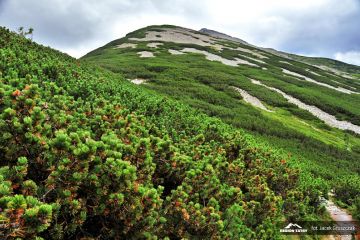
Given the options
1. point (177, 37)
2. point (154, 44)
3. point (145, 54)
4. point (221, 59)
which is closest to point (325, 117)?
point (221, 59)

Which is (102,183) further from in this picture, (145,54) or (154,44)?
(154,44)

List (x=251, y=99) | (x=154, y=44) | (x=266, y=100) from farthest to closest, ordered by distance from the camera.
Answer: (x=154, y=44) < (x=266, y=100) < (x=251, y=99)

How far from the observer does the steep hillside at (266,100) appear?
105 feet

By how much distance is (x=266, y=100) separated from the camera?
55.8 m

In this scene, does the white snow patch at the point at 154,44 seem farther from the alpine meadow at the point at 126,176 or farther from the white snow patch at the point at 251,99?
the alpine meadow at the point at 126,176

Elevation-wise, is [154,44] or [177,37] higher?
[177,37]

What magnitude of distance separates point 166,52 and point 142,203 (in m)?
87.1

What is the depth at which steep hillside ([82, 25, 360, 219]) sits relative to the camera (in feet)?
105

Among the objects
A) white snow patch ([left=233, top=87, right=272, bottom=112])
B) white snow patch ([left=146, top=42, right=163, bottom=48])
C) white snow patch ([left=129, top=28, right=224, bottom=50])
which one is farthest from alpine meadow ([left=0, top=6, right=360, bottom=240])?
white snow patch ([left=129, top=28, right=224, bottom=50])

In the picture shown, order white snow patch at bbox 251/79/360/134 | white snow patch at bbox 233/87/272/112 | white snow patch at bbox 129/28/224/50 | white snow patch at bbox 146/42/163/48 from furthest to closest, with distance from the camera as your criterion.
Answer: white snow patch at bbox 129/28/224/50 < white snow patch at bbox 146/42/163/48 < white snow patch at bbox 233/87/272/112 < white snow patch at bbox 251/79/360/134

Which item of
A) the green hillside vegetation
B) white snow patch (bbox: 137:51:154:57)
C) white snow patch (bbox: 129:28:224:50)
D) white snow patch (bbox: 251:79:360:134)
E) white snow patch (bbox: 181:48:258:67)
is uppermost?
white snow patch (bbox: 129:28:224:50)

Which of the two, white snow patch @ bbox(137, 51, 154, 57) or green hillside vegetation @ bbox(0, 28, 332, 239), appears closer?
green hillside vegetation @ bbox(0, 28, 332, 239)

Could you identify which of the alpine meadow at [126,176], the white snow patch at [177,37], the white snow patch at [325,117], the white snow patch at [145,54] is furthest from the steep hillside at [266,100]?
the white snow patch at [177,37]

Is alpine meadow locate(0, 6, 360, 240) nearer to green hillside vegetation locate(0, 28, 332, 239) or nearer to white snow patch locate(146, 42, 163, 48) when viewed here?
green hillside vegetation locate(0, 28, 332, 239)
